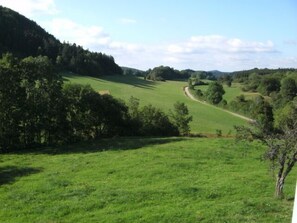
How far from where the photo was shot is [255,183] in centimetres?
2467

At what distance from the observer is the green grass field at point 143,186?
62.7 feet

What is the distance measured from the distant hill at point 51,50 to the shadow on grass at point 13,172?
109152 mm

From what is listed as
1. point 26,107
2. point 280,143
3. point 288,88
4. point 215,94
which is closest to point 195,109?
point 215,94

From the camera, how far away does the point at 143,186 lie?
82.3 feet

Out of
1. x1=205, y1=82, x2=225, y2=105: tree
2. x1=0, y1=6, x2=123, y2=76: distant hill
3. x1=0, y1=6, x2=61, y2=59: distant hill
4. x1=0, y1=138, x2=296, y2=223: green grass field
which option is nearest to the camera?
x1=0, y1=138, x2=296, y2=223: green grass field

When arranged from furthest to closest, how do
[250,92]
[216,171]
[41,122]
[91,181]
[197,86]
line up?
[197,86] → [250,92] → [41,122] → [216,171] → [91,181]

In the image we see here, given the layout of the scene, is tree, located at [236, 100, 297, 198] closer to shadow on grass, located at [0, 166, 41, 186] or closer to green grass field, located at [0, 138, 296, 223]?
green grass field, located at [0, 138, 296, 223]

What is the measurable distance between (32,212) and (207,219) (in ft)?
29.6

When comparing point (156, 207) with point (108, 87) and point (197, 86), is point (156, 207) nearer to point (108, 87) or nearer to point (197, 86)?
point (108, 87)

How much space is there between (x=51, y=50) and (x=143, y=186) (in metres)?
137

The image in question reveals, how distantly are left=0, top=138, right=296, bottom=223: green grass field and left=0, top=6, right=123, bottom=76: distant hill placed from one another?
108m

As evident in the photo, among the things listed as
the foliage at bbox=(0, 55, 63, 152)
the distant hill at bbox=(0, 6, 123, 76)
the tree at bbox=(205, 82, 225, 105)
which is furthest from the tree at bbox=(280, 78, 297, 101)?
the distant hill at bbox=(0, 6, 123, 76)

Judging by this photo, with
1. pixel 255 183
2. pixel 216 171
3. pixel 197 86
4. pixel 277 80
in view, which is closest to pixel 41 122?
pixel 216 171

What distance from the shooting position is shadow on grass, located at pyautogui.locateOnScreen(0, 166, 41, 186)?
28.8 meters
